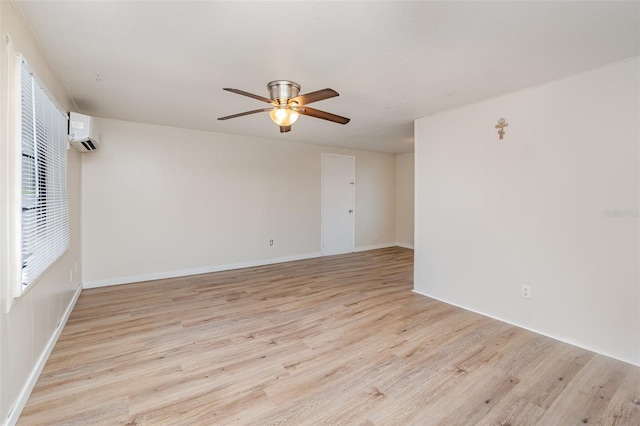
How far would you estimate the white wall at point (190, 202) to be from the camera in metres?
3.95

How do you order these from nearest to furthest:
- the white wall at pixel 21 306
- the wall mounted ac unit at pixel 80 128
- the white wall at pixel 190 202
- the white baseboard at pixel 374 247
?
the white wall at pixel 21 306 < the wall mounted ac unit at pixel 80 128 < the white wall at pixel 190 202 < the white baseboard at pixel 374 247

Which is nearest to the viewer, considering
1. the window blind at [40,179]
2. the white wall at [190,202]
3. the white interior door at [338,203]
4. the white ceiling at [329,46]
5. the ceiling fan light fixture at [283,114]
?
the white ceiling at [329,46]

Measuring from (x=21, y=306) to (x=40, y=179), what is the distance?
2.96ft

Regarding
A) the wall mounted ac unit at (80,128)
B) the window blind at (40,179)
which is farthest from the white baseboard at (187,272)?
the wall mounted ac unit at (80,128)

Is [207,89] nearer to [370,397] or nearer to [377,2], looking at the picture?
[377,2]

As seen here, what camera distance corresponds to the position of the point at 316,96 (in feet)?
7.13

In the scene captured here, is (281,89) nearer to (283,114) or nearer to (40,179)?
(283,114)

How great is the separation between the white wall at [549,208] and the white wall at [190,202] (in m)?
2.75

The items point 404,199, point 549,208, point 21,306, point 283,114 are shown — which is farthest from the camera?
point 404,199

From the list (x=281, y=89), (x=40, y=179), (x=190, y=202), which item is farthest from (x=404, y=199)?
(x=40, y=179)

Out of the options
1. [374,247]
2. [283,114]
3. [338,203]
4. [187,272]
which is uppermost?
[283,114]

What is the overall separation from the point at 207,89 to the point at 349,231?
4.28m

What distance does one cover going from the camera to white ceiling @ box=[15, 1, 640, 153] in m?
1.61

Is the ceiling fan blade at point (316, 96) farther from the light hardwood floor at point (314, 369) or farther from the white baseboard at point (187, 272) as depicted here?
the white baseboard at point (187, 272)
